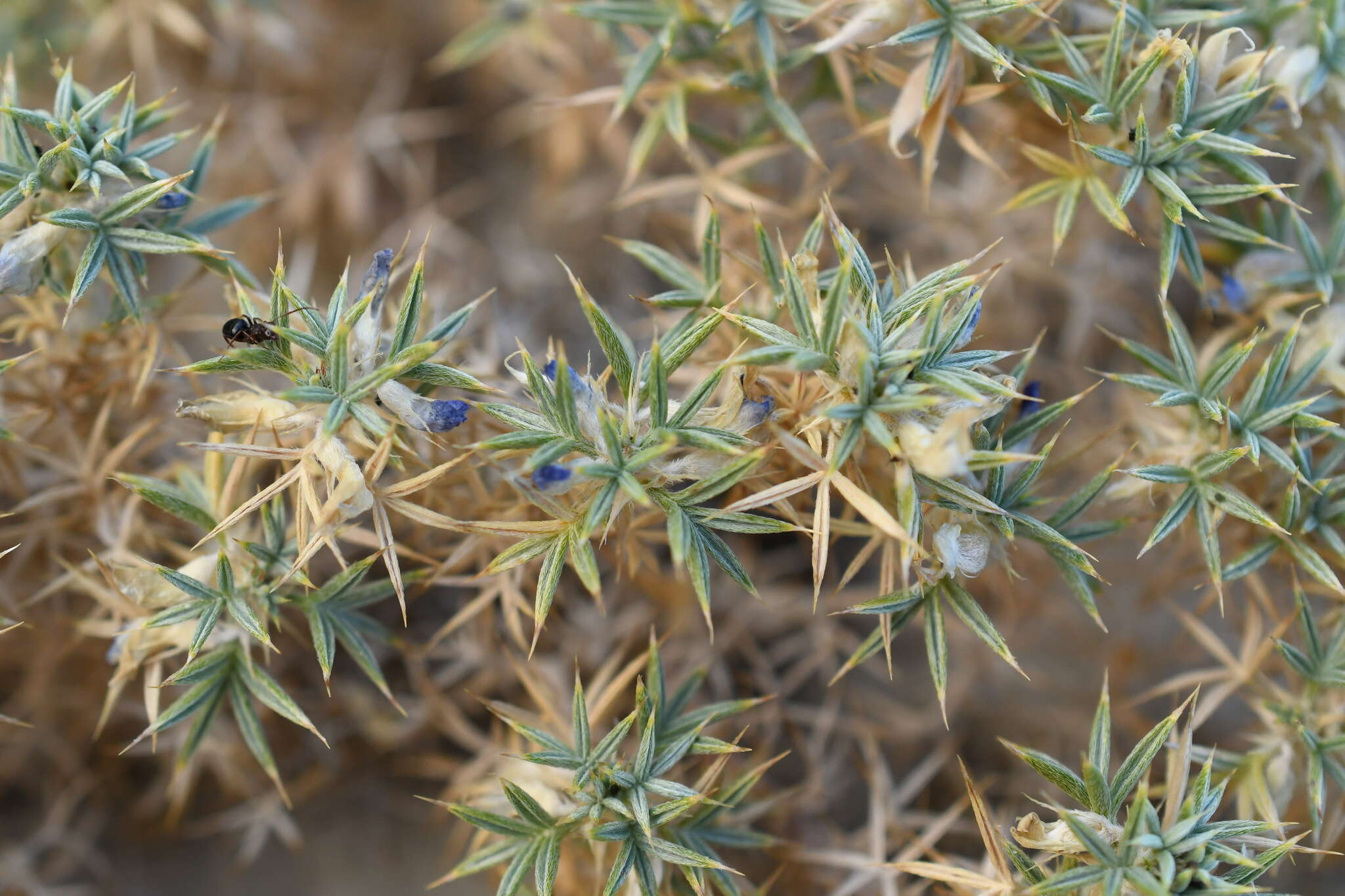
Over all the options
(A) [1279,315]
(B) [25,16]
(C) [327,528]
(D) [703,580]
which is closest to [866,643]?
(D) [703,580]

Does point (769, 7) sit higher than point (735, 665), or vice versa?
point (769, 7)

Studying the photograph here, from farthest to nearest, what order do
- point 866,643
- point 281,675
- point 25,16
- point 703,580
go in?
point 25,16 → point 281,675 → point 866,643 → point 703,580

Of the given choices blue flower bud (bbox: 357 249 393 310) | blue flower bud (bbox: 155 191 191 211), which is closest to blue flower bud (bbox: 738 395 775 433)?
blue flower bud (bbox: 357 249 393 310)

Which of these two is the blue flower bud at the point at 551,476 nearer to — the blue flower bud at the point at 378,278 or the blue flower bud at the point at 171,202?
the blue flower bud at the point at 378,278

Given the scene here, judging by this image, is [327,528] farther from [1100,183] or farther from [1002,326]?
[1002,326]

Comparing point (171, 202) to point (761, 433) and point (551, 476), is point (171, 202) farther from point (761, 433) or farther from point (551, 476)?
point (761, 433)

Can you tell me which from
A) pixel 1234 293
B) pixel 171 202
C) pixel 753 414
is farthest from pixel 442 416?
pixel 1234 293
